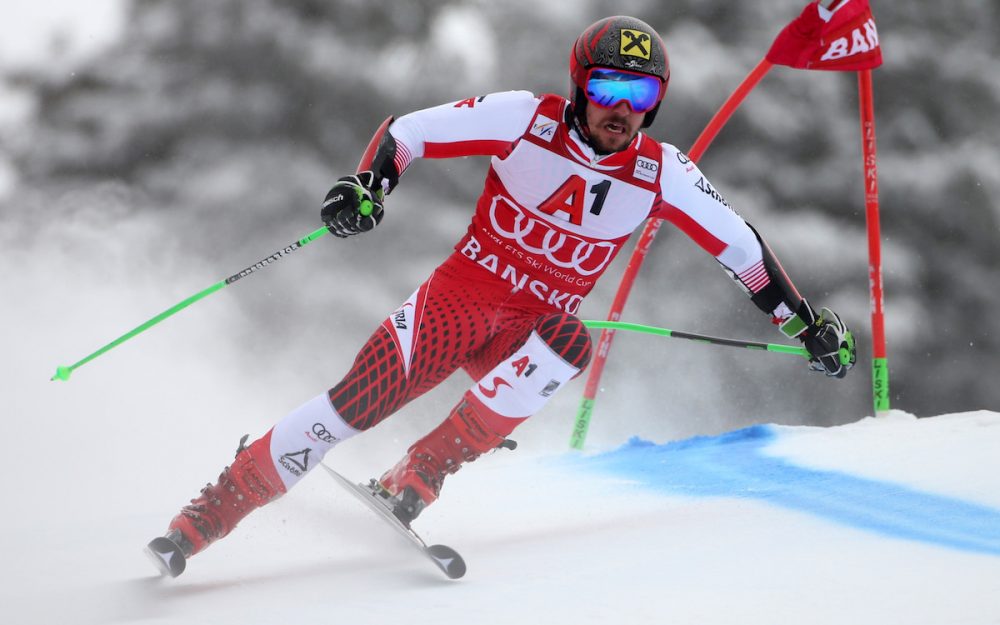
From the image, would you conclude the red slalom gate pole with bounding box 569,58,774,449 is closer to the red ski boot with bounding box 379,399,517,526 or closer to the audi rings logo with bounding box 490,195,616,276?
the audi rings logo with bounding box 490,195,616,276

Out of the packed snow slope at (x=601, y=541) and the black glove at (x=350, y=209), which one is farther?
the black glove at (x=350, y=209)

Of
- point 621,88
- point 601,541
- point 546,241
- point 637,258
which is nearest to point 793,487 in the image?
point 601,541

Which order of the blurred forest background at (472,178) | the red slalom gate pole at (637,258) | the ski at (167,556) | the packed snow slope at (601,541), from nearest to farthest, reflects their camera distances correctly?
the packed snow slope at (601,541)
the ski at (167,556)
the red slalom gate pole at (637,258)
the blurred forest background at (472,178)

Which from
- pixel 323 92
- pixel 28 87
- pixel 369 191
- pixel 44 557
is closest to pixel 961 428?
pixel 369 191

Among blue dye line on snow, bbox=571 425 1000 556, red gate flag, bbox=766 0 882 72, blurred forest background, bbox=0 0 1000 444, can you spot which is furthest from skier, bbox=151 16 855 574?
blurred forest background, bbox=0 0 1000 444

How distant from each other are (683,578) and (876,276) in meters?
2.29

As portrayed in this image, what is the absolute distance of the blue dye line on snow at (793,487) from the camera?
2506 mm

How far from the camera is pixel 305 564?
2.47m

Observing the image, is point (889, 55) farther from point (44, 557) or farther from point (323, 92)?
point (44, 557)

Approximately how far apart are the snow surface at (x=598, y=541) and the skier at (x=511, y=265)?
9.4 inches

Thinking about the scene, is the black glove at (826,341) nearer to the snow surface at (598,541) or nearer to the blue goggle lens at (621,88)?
the snow surface at (598,541)

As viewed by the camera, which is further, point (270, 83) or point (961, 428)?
point (270, 83)

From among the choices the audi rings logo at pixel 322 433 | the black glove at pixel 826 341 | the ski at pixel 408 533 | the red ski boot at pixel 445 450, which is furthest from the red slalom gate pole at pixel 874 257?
the audi rings logo at pixel 322 433

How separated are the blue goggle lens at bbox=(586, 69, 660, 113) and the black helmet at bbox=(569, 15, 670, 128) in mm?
16
